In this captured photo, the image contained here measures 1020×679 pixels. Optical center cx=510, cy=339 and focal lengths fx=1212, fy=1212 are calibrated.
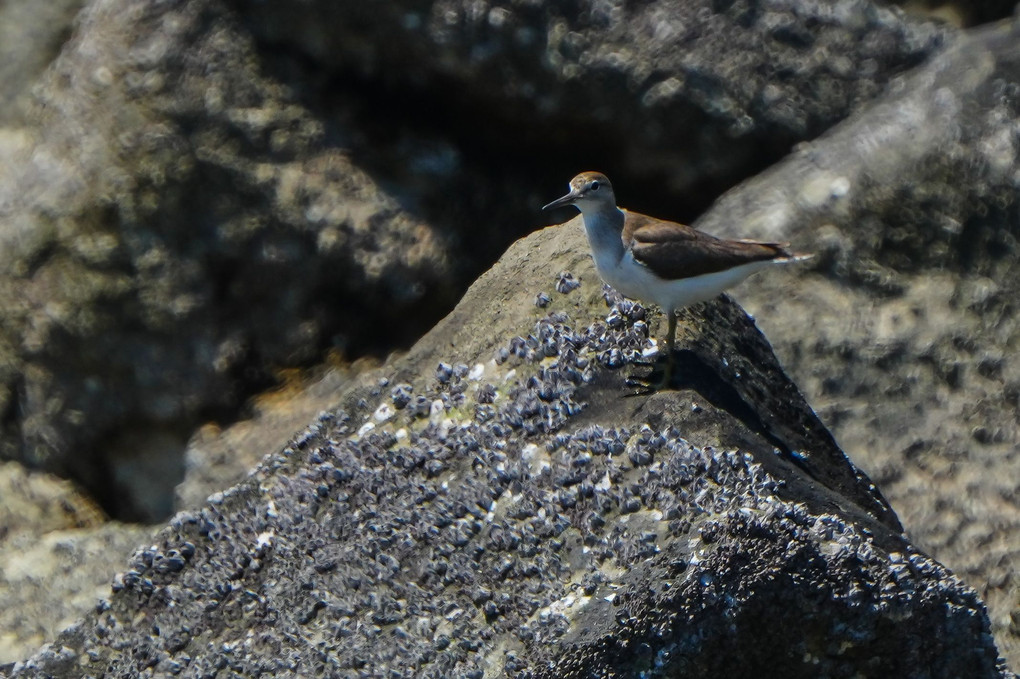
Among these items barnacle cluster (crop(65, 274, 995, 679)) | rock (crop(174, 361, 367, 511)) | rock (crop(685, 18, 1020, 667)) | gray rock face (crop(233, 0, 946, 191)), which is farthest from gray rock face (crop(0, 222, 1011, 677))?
gray rock face (crop(233, 0, 946, 191))

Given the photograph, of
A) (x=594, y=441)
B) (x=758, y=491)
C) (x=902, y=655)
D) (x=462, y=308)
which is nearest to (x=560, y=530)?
(x=594, y=441)

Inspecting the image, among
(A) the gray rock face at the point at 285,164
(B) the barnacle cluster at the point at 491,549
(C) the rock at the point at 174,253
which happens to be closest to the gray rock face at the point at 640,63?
(A) the gray rock face at the point at 285,164

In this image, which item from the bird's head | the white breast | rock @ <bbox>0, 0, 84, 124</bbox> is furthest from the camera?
rock @ <bbox>0, 0, 84, 124</bbox>

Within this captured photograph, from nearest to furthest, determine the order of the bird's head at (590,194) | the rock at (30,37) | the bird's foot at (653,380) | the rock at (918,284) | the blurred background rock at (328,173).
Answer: the bird's foot at (653,380)
the bird's head at (590,194)
the rock at (918,284)
the blurred background rock at (328,173)
the rock at (30,37)

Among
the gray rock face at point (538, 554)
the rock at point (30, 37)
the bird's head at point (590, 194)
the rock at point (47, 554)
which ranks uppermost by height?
the rock at point (30, 37)

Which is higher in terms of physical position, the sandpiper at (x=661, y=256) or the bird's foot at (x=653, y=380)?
the sandpiper at (x=661, y=256)

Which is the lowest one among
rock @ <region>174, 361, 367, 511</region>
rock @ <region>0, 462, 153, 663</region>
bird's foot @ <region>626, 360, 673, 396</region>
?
rock @ <region>0, 462, 153, 663</region>

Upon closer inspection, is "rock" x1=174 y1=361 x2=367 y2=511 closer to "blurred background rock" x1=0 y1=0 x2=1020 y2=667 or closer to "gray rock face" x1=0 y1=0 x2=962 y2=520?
"blurred background rock" x1=0 y1=0 x2=1020 y2=667

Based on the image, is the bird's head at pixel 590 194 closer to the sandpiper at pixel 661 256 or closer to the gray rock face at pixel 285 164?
the sandpiper at pixel 661 256
